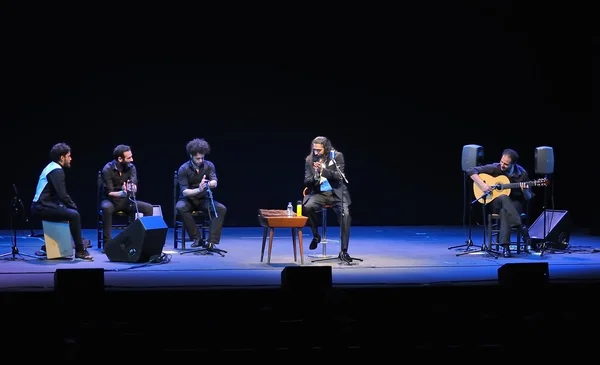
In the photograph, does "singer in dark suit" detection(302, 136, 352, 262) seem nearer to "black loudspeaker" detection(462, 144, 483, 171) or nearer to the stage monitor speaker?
"black loudspeaker" detection(462, 144, 483, 171)

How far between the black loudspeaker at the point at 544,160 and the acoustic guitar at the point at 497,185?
0.10 m

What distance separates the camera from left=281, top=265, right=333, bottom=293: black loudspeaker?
16.6ft

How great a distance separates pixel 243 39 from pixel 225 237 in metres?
2.64

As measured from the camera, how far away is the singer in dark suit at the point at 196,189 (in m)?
9.12

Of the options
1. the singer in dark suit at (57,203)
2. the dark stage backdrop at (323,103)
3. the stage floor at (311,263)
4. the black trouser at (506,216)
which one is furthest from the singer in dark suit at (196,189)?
the black trouser at (506,216)

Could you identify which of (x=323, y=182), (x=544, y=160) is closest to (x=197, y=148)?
(x=323, y=182)

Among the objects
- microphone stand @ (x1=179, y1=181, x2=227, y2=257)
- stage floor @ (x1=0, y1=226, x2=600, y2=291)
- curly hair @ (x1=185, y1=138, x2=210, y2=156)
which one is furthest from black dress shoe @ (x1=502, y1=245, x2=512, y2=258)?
curly hair @ (x1=185, y1=138, x2=210, y2=156)

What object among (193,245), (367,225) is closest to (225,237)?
(193,245)

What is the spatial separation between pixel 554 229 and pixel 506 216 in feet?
2.48

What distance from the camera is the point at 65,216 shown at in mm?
8297

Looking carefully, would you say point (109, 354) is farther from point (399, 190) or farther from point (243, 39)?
point (399, 190)

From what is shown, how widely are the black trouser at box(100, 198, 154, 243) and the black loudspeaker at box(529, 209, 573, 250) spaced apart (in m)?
4.27

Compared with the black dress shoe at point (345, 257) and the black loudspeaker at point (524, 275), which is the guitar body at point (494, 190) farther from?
the black loudspeaker at point (524, 275)

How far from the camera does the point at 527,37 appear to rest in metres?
11.6
